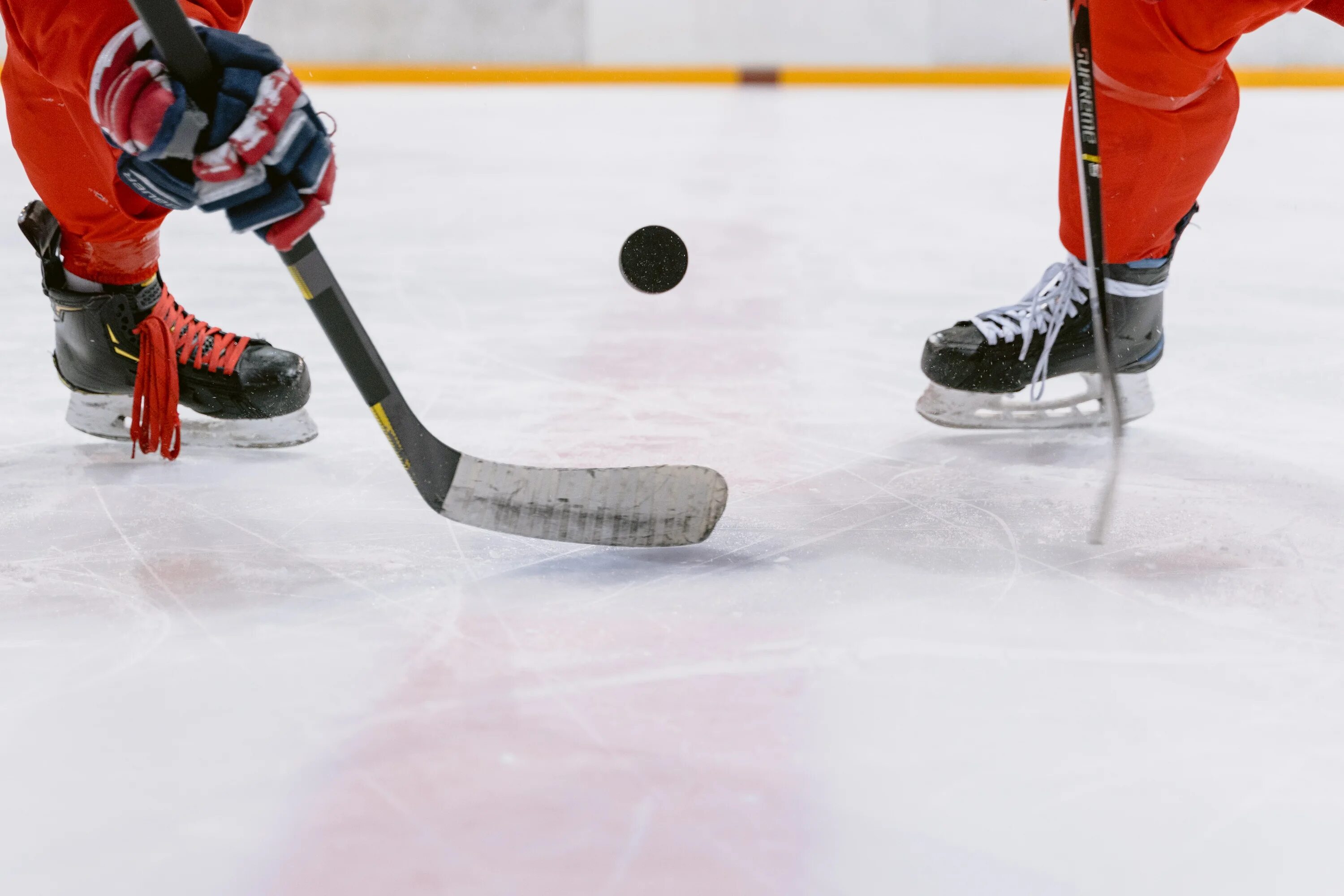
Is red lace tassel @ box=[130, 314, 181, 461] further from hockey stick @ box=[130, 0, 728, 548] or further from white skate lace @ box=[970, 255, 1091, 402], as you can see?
white skate lace @ box=[970, 255, 1091, 402]

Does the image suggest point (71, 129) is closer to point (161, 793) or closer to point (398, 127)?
point (161, 793)

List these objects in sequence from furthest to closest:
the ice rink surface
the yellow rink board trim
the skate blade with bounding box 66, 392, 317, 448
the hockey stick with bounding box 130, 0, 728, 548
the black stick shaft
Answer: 1. the yellow rink board trim
2. the skate blade with bounding box 66, 392, 317, 448
3. the hockey stick with bounding box 130, 0, 728, 548
4. the black stick shaft
5. the ice rink surface

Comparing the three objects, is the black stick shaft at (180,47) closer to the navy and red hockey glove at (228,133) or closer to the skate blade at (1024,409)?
the navy and red hockey glove at (228,133)

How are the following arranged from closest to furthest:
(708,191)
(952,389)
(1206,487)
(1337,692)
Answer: (1337,692) → (1206,487) → (952,389) → (708,191)

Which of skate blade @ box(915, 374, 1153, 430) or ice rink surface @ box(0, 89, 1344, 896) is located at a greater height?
ice rink surface @ box(0, 89, 1344, 896)

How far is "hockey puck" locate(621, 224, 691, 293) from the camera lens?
1.22m

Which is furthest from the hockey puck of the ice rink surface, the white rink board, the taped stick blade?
the white rink board

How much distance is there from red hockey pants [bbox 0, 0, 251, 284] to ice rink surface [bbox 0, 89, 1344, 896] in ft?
0.64

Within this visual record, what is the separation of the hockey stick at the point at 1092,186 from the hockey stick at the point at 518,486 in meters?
0.33

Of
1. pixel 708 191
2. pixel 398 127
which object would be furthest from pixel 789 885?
pixel 398 127

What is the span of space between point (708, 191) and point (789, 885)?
263cm

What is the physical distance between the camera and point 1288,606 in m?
0.91

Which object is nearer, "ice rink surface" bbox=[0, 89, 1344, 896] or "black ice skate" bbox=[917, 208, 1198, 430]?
"ice rink surface" bbox=[0, 89, 1344, 896]

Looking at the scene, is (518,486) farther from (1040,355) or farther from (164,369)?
(1040,355)
